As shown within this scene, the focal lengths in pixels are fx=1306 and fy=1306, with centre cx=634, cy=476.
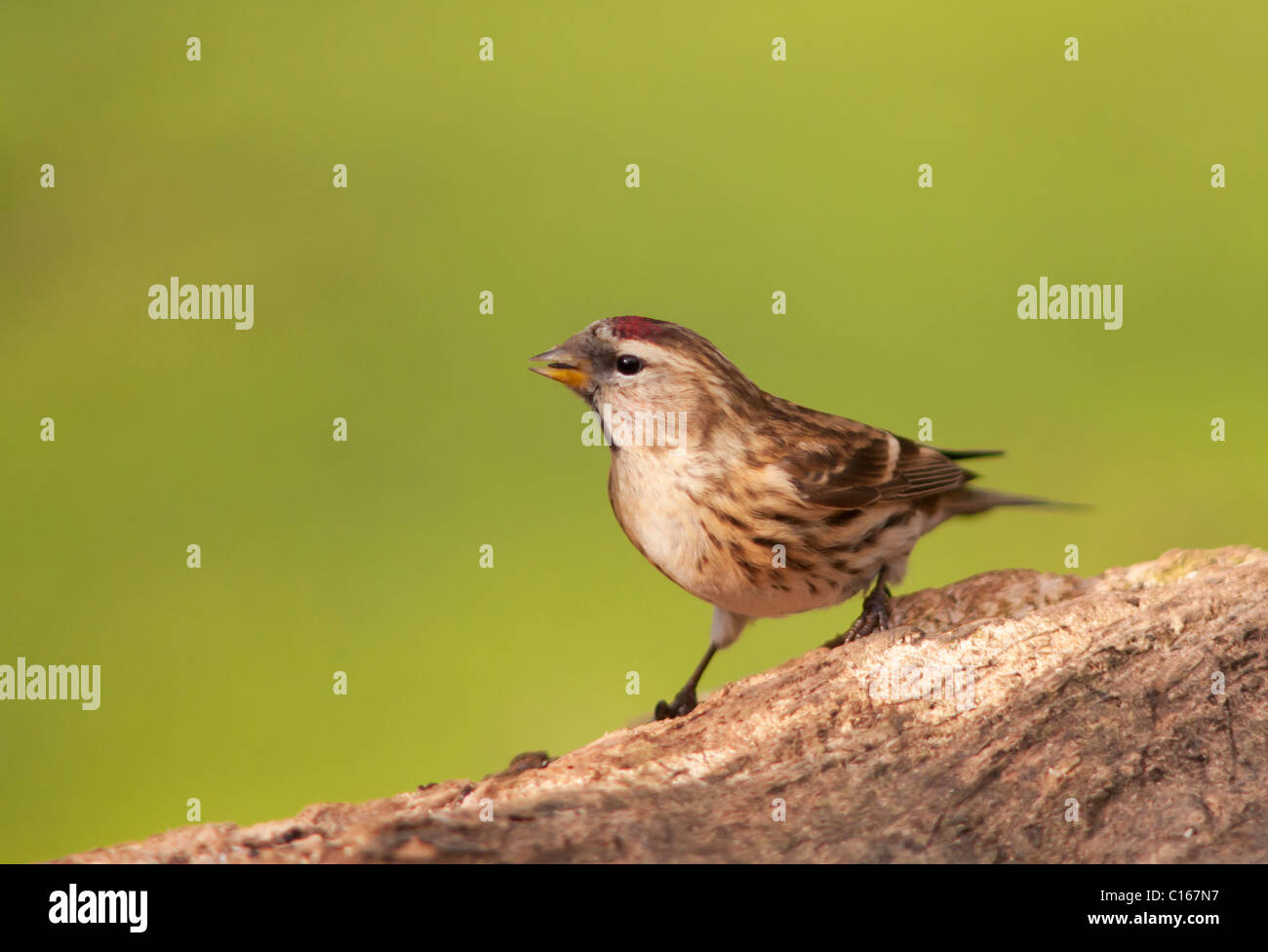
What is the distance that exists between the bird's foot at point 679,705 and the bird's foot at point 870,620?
56cm

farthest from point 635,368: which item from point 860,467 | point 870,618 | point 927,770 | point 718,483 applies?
point 927,770

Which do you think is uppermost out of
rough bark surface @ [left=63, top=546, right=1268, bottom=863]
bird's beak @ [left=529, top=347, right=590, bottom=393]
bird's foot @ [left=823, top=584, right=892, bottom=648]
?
bird's beak @ [left=529, top=347, right=590, bottom=393]

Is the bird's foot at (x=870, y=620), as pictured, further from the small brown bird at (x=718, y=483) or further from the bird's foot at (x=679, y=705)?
the bird's foot at (x=679, y=705)

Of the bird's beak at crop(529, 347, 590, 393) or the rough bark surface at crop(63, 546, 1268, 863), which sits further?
the bird's beak at crop(529, 347, 590, 393)

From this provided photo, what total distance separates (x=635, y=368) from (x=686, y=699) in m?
1.23

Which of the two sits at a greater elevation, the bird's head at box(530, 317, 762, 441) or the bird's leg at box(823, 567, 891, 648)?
the bird's head at box(530, 317, 762, 441)

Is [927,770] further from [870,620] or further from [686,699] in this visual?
[686,699]

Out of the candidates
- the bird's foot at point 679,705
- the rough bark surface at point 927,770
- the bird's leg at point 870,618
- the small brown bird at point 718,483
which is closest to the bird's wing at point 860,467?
the small brown bird at point 718,483

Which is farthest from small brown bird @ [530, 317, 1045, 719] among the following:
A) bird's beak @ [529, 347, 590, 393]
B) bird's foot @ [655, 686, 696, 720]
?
bird's foot @ [655, 686, 696, 720]

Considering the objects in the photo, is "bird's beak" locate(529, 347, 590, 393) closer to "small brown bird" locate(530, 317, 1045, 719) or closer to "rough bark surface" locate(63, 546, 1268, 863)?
"small brown bird" locate(530, 317, 1045, 719)

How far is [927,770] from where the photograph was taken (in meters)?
3.27

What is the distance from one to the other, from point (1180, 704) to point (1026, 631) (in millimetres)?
466

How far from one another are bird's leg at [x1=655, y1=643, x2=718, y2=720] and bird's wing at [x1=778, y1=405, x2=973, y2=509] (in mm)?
764

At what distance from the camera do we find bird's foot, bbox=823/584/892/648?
4.34 metres
